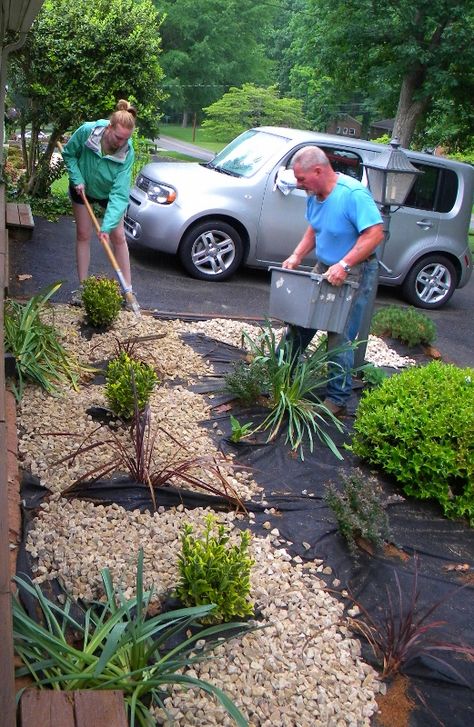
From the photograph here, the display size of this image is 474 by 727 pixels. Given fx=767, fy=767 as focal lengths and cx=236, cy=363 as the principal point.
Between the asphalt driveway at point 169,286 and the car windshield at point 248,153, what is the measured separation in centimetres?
129

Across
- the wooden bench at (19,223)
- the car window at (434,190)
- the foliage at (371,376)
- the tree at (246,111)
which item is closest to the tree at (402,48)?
the car window at (434,190)

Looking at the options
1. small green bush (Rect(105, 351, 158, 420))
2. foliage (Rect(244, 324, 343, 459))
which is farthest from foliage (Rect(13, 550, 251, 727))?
foliage (Rect(244, 324, 343, 459))

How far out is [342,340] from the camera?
5172 millimetres

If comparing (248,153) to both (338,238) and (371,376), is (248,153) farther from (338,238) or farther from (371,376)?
(338,238)

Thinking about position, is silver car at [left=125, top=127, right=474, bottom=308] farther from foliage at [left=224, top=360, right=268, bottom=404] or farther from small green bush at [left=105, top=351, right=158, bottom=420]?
small green bush at [left=105, top=351, right=158, bottom=420]

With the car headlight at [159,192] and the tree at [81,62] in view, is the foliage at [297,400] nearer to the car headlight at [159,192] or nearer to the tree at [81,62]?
the car headlight at [159,192]

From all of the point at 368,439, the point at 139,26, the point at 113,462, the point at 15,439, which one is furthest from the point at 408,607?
the point at 139,26

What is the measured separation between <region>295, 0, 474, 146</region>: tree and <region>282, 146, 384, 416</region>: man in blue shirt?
461 inches

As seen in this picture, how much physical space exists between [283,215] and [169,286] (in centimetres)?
166

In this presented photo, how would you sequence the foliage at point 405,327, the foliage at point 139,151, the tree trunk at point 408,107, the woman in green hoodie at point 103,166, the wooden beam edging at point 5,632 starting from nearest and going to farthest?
1. the wooden beam edging at point 5,632
2. the woman in green hoodie at point 103,166
3. the foliage at point 405,327
4. the foliage at point 139,151
5. the tree trunk at point 408,107

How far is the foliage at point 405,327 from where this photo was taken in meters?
7.33

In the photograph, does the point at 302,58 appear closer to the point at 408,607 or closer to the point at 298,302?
the point at 298,302

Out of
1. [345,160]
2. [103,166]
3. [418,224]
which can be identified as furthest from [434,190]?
[103,166]

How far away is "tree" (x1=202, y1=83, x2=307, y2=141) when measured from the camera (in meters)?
26.4
